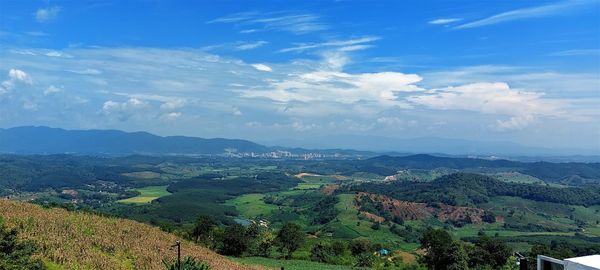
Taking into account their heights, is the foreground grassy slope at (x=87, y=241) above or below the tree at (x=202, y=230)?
above

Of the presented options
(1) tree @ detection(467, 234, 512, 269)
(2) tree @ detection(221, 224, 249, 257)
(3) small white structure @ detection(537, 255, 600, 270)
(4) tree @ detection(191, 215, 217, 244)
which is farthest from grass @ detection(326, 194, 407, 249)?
(3) small white structure @ detection(537, 255, 600, 270)

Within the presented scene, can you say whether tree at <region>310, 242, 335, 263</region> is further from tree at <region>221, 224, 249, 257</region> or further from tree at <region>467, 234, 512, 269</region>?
tree at <region>467, 234, 512, 269</region>

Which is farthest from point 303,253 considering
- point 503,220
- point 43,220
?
point 503,220

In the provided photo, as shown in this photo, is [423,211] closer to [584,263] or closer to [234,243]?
[234,243]

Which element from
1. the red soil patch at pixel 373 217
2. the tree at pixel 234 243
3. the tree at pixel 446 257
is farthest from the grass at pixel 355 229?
the tree at pixel 234 243

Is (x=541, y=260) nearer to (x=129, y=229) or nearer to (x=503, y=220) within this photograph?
(x=129, y=229)

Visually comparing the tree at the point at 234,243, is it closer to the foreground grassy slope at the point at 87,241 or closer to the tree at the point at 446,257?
the foreground grassy slope at the point at 87,241
